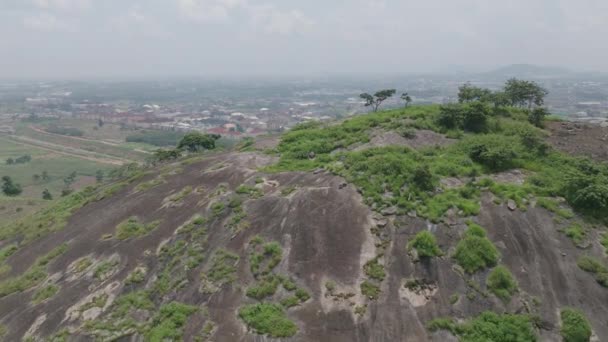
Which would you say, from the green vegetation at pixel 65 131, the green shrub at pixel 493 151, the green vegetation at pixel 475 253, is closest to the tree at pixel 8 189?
the green shrub at pixel 493 151

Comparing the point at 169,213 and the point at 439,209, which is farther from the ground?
the point at 439,209

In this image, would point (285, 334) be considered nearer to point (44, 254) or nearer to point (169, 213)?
point (169, 213)

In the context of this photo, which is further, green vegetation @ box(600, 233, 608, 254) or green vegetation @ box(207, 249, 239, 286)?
green vegetation @ box(207, 249, 239, 286)

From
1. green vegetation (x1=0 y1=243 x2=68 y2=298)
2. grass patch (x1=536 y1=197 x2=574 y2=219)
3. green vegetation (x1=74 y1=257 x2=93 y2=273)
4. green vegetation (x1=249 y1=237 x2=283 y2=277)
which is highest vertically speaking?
grass patch (x1=536 y1=197 x2=574 y2=219)

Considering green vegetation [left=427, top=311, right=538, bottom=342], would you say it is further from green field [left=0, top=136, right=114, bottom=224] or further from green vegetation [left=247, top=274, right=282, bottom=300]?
green field [left=0, top=136, right=114, bottom=224]

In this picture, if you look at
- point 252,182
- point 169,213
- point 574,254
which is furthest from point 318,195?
point 574,254

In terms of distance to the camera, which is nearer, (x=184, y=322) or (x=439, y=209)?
(x=184, y=322)

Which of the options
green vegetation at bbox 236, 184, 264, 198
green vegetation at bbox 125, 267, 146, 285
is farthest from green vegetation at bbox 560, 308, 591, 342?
green vegetation at bbox 125, 267, 146, 285

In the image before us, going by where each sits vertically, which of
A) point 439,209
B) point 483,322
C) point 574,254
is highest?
point 439,209
